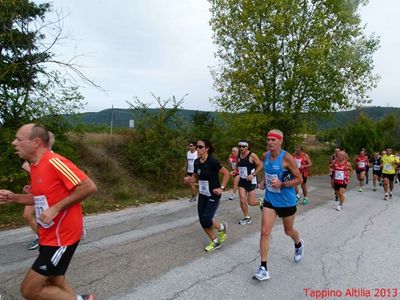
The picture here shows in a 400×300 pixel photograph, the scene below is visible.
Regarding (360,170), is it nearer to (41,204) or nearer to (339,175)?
(339,175)

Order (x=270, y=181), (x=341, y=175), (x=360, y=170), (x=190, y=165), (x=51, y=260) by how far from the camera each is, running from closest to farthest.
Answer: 1. (x=51, y=260)
2. (x=270, y=181)
3. (x=341, y=175)
4. (x=190, y=165)
5. (x=360, y=170)

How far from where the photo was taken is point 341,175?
1083cm

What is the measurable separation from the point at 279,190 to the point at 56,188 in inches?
124

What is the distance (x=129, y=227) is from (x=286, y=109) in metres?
16.1

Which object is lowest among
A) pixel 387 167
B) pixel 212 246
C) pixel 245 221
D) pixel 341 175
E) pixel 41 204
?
pixel 245 221

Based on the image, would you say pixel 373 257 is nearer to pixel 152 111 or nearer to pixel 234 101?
pixel 152 111

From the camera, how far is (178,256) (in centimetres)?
574

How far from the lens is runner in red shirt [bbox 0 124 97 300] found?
298 cm

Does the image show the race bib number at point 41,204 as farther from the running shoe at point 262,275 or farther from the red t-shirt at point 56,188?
the running shoe at point 262,275

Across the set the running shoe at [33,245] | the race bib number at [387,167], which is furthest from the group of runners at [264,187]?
the race bib number at [387,167]

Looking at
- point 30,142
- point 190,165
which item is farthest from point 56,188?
point 190,165

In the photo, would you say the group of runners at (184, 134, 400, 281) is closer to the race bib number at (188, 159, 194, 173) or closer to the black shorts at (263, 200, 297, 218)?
the black shorts at (263, 200, 297, 218)

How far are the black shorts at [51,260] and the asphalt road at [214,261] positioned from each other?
52.8 inches

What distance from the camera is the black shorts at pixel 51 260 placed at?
2982 millimetres
